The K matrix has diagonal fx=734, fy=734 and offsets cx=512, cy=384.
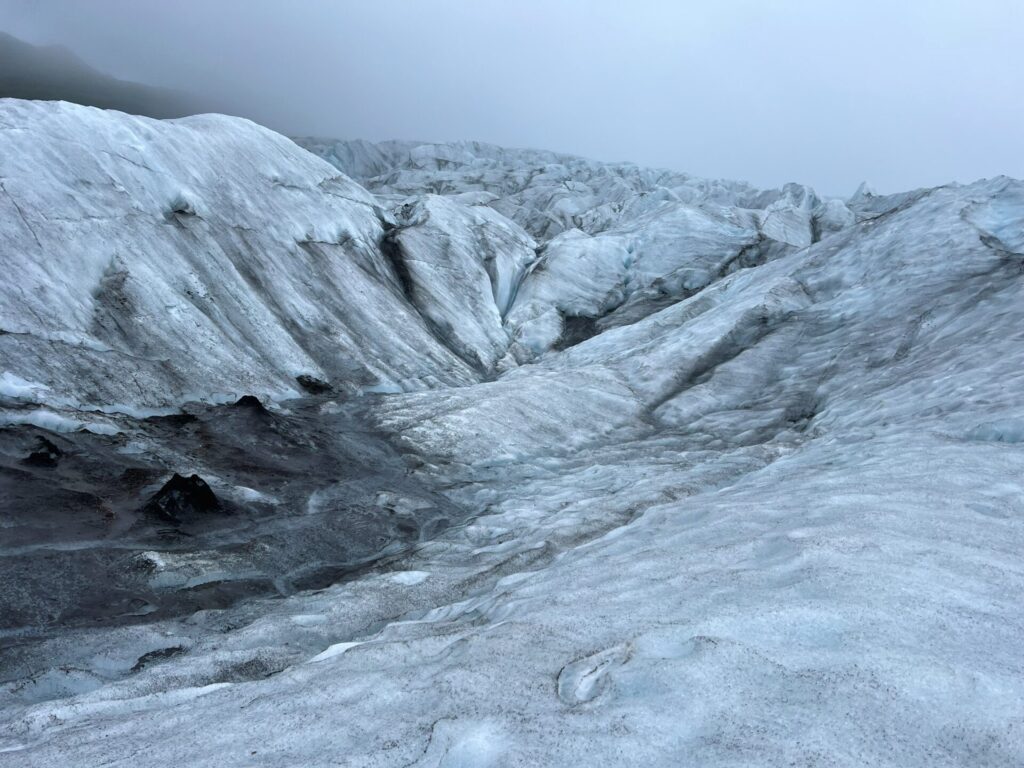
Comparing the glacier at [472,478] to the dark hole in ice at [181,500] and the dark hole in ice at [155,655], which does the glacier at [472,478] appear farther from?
the dark hole in ice at [181,500]

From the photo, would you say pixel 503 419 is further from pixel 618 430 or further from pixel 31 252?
pixel 31 252

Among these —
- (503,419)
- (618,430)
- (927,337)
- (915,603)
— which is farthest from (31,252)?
(927,337)

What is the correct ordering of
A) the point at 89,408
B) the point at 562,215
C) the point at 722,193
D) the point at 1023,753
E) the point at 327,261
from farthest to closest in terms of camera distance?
the point at 722,193 < the point at 562,215 < the point at 327,261 < the point at 89,408 < the point at 1023,753

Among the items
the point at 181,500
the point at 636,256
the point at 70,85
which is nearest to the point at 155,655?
the point at 181,500

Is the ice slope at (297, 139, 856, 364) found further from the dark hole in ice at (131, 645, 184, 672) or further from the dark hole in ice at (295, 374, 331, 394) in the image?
the dark hole in ice at (131, 645, 184, 672)

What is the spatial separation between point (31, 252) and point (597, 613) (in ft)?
50.1

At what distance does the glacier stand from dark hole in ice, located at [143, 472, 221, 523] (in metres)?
0.37

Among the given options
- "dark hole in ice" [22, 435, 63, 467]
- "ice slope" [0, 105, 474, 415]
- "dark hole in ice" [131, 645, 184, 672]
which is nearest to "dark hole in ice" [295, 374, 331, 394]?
"ice slope" [0, 105, 474, 415]

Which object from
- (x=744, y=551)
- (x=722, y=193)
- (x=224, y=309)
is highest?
(x=722, y=193)

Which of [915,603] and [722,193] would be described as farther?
[722,193]

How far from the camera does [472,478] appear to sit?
14.3 metres

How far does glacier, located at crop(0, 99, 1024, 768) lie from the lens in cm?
423

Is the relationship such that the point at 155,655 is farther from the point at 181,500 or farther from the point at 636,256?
the point at 636,256

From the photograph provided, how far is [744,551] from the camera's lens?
632cm
